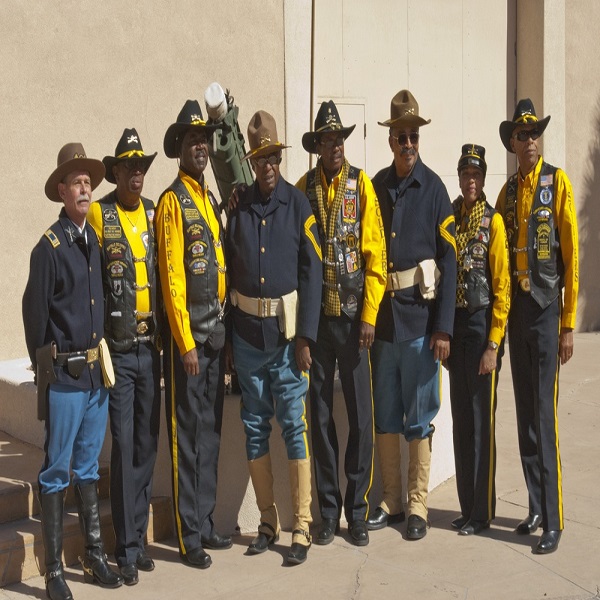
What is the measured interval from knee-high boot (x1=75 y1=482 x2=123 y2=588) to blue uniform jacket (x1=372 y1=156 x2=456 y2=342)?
1695 mm

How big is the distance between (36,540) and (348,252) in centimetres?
204

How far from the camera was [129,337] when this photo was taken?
16.0 feet

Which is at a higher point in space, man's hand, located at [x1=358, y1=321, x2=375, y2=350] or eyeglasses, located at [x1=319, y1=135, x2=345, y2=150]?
eyeglasses, located at [x1=319, y1=135, x2=345, y2=150]

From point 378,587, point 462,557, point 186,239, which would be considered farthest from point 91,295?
point 462,557

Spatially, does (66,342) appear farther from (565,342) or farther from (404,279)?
(565,342)

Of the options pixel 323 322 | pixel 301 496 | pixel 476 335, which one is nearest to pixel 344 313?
pixel 323 322

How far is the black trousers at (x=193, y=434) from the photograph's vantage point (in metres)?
5.10

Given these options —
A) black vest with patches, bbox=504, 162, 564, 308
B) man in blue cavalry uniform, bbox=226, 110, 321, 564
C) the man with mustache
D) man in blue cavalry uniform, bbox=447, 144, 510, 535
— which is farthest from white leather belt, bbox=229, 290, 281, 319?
black vest with patches, bbox=504, 162, 564, 308

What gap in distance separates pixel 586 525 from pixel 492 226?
1.67 m

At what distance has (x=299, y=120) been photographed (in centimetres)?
861

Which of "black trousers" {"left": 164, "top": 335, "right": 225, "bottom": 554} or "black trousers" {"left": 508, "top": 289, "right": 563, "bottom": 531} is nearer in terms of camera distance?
"black trousers" {"left": 164, "top": 335, "right": 225, "bottom": 554}

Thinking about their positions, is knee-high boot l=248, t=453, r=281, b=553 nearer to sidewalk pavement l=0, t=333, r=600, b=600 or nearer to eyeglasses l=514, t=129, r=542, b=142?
sidewalk pavement l=0, t=333, r=600, b=600

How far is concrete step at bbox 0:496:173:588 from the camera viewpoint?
483 cm

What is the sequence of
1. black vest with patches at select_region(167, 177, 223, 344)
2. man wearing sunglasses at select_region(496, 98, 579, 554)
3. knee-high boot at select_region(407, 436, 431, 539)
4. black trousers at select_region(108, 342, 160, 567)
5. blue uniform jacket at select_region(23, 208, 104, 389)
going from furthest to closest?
1. knee-high boot at select_region(407, 436, 431, 539)
2. man wearing sunglasses at select_region(496, 98, 579, 554)
3. black vest with patches at select_region(167, 177, 223, 344)
4. black trousers at select_region(108, 342, 160, 567)
5. blue uniform jacket at select_region(23, 208, 104, 389)
